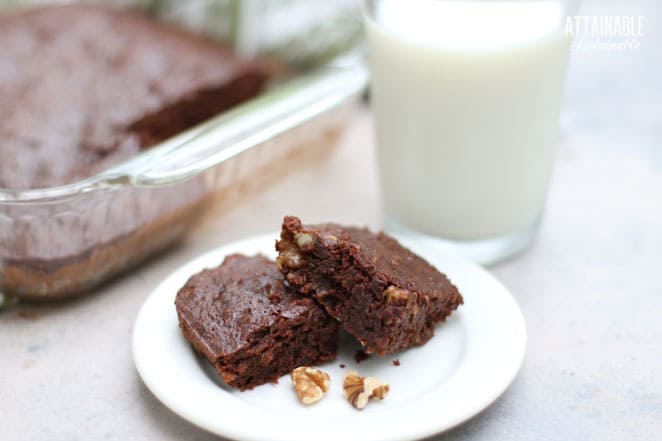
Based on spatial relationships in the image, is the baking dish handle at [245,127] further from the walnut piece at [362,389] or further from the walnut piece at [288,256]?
the walnut piece at [362,389]

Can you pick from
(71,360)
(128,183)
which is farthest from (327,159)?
(71,360)

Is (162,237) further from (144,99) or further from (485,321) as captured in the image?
(485,321)

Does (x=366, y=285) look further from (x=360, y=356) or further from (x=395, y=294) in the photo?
(x=360, y=356)

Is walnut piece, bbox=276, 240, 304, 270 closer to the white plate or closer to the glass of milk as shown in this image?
the white plate

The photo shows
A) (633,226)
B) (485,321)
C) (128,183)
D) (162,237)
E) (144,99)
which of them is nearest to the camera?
(485,321)

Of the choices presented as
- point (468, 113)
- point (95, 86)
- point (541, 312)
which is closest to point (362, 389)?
point (541, 312)

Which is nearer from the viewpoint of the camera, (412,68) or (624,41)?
(412,68)

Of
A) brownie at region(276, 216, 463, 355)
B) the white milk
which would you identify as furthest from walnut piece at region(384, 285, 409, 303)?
the white milk
